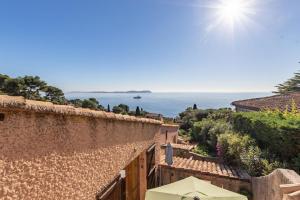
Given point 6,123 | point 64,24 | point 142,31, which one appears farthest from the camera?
point 142,31

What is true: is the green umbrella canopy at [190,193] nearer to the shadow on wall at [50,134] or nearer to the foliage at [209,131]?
the shadow on wall at [50,134]

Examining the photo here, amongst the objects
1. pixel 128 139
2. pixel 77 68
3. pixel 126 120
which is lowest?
pixel 128 139

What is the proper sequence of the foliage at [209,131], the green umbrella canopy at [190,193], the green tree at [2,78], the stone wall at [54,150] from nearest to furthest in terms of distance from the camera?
the stone wall at [54,150], the green umbrella canopy at [190,193], the foliage at [209,131], the green tree at [2,78]

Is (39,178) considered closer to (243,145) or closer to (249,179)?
(249,179)

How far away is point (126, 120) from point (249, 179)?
6.27 metres

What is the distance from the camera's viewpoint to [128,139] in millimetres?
6105

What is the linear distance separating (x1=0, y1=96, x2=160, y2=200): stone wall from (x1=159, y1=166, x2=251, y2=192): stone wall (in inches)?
228

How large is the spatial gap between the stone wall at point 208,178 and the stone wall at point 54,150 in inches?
228

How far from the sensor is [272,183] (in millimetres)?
7004

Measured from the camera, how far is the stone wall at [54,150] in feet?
7.38

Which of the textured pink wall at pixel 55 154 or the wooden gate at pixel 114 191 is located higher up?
the textured pink wall at pixel 55 154

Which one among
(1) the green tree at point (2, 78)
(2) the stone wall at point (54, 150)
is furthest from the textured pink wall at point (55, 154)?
(1) the green tree at point (2, 78)

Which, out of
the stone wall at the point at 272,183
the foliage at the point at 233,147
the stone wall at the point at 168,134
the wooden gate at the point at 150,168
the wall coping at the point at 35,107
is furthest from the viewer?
the stone wall at the point at 168,134

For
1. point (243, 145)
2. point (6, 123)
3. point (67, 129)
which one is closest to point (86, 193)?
point (67, 129)
